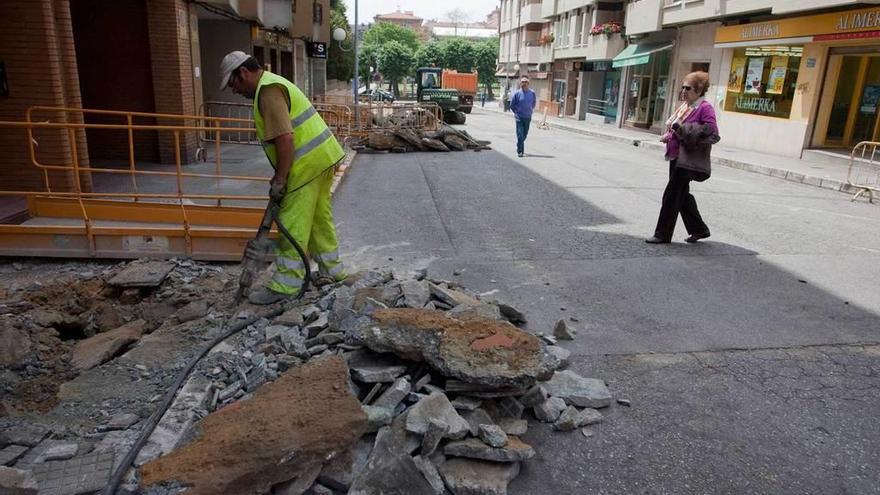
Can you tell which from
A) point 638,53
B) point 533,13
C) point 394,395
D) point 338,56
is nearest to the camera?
point 394,395

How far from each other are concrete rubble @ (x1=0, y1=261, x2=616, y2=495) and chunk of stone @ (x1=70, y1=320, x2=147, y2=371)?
0.01 m

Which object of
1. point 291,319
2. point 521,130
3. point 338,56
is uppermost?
point 338,56

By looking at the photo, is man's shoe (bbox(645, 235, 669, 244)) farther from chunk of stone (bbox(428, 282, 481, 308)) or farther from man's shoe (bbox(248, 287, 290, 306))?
man's shoe (bbox(248, 287, 290, 306))

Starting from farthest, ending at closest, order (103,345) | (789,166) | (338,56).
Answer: (338,56) → (789,166) → (103,345)

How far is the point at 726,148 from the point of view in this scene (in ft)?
64.0

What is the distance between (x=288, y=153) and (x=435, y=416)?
2.27m

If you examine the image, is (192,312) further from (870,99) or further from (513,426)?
(870,99)

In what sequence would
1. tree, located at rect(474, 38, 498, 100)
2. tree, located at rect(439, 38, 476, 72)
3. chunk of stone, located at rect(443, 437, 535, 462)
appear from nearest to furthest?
chunk of stone, located at rect(443, 437, 535, 462)
tree, located at rect(439, 38, 476, 72)
tree, located at rect(474, 38, 498, 100)

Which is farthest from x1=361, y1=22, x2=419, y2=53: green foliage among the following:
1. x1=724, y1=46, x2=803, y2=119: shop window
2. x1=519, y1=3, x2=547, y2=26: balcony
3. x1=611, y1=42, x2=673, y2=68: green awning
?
x1=724, y1=46, x2=803, y2=119: shop window

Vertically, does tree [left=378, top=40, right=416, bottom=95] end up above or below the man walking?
above

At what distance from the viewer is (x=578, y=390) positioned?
11.7 ft

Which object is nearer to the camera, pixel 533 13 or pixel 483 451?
pixel 483 451

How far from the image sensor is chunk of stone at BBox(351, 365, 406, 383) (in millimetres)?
3203

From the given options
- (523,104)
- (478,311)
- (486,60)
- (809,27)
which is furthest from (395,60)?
(478,311)
